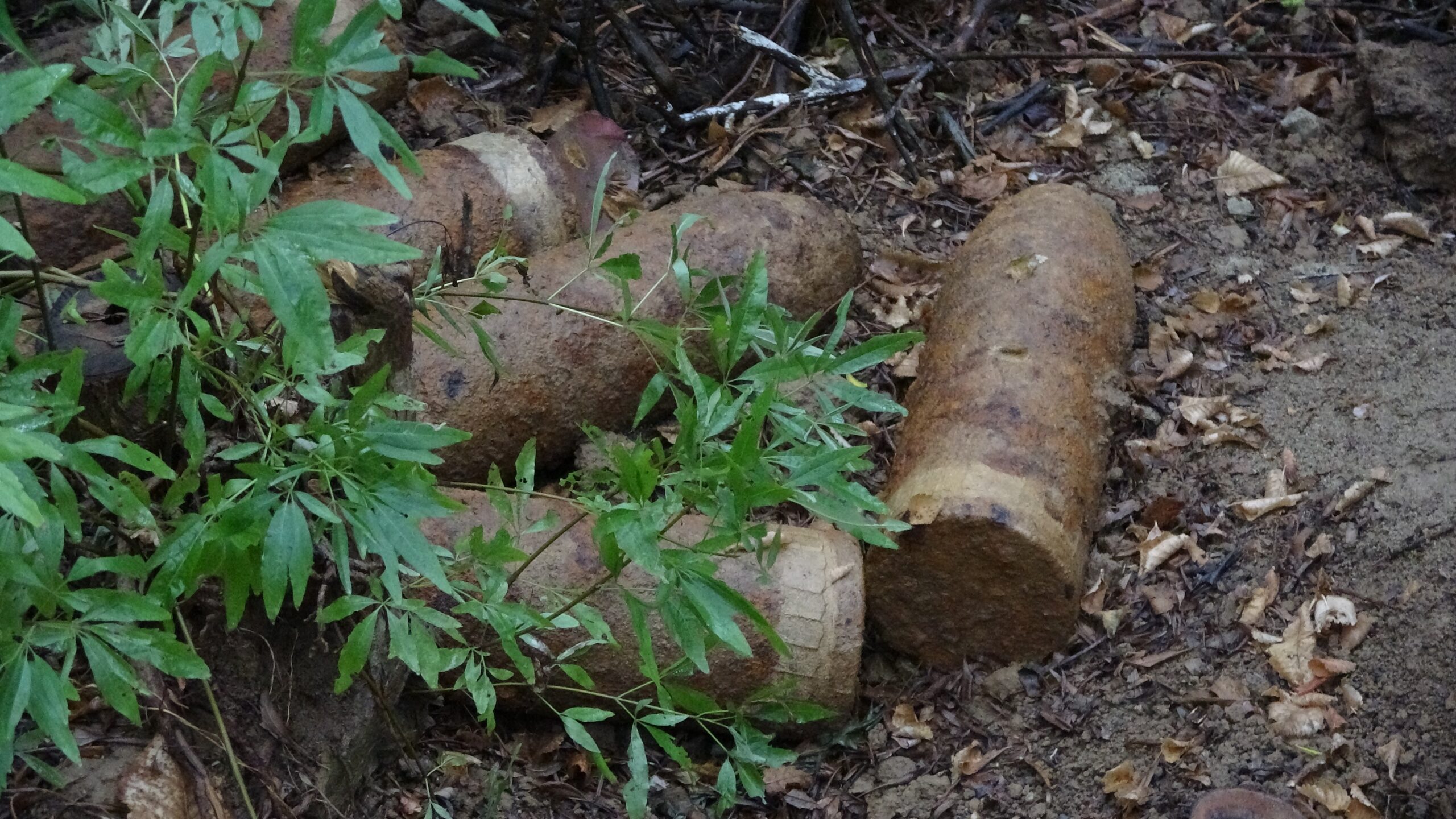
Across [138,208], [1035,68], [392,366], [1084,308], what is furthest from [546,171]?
[1035,68]

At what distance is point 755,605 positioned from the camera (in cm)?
289

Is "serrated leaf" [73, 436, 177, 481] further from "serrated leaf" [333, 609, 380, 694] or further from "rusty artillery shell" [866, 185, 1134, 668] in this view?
"rusty artillery shell" [866, 185, 1134, 668]

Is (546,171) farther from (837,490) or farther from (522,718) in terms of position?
(837,490)

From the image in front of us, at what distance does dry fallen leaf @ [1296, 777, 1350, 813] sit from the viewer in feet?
8.71

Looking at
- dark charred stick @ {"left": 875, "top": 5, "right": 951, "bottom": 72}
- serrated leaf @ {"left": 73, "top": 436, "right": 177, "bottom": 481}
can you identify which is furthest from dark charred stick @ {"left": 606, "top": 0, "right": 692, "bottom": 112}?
serrated leaf @ {"left": 73, "top": 436, "right": 177, "bottom": 481}

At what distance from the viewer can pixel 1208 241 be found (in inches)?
172

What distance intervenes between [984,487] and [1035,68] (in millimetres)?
2820

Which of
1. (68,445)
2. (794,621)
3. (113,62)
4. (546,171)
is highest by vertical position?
(113,62)

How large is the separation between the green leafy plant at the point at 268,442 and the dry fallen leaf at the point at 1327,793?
115cm

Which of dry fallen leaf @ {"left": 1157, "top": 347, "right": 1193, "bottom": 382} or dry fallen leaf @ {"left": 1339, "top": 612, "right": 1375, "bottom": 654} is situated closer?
dry fallen leaf @ {"left": 1339, "top": 612, "right": 1375, "bottom": 654}

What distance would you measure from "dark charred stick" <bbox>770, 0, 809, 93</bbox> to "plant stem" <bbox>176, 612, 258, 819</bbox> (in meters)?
3.35

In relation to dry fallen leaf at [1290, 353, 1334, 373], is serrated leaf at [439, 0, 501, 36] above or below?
above

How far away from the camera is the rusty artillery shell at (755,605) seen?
2799 millimetres

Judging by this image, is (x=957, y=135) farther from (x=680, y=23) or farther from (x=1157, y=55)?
(x=680, y=23)
